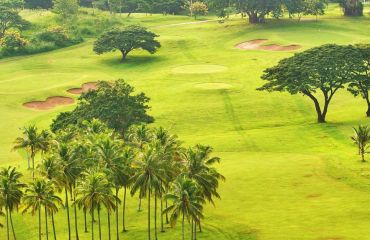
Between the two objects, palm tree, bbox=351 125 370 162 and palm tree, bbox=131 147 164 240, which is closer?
palm tree, bbox=131 147 164 240

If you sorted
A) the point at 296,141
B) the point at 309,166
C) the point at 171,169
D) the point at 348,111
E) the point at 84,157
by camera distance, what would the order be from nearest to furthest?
the point at 171,169
the point at 84,157
the point at 309,166
the point at 296,141
the point at 348,111

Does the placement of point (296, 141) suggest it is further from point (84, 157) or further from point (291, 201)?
point (84, 157)

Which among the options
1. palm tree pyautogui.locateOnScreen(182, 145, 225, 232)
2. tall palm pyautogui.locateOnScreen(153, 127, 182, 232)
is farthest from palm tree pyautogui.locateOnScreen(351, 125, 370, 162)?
palm tree pyautogui.locateOnScreen(182, 145, 225, 232)

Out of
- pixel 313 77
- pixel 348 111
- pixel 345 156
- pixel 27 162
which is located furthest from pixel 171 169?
pixel 348 111

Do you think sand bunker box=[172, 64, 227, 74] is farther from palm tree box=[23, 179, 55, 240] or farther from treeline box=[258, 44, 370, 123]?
palm tree box=[23, 179, 55, 240]

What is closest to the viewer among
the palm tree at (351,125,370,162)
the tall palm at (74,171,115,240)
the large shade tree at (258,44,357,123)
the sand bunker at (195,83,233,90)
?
the tall palm at (74,171,115,240)

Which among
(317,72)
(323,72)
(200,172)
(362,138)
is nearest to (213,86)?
(317,72)

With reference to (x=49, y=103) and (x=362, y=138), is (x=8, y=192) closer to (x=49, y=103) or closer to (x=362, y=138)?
(x=362, y=138)
